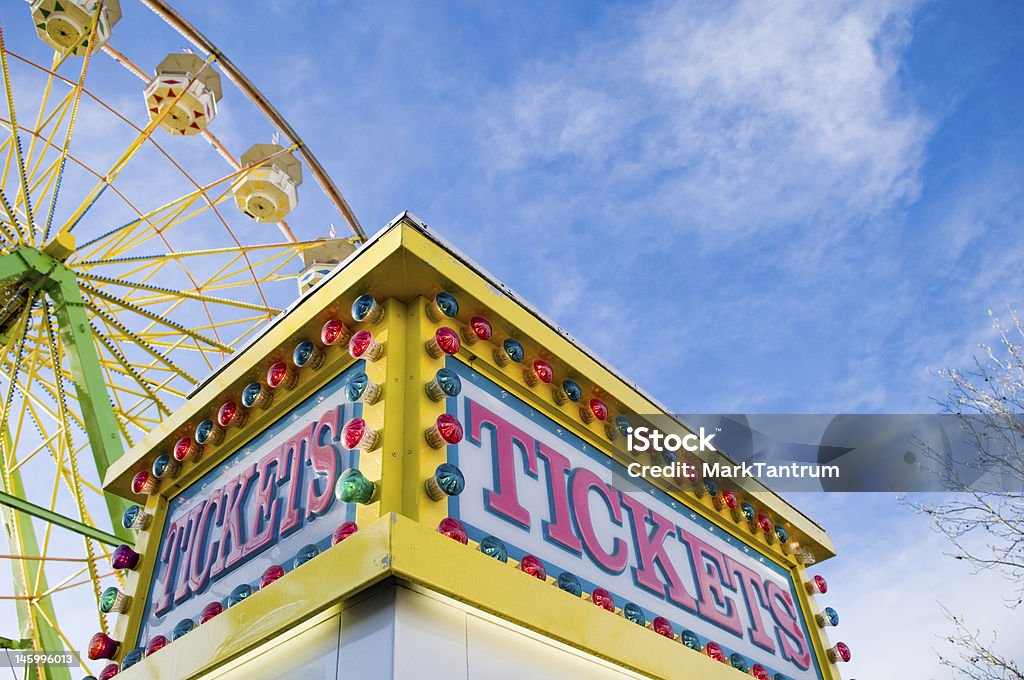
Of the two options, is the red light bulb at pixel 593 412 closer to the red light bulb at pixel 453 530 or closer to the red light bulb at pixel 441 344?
the red light bulb at pixel 441 344

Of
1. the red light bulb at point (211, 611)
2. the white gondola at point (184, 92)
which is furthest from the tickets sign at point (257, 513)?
the white gondola at point (184, 92)

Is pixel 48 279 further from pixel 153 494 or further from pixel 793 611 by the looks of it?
pixel 793 611

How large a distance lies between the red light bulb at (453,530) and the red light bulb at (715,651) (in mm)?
1864

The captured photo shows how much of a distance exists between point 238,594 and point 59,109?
360 inches

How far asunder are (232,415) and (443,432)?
143cm

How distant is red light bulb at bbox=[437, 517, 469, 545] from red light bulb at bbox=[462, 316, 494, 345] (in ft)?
3.22

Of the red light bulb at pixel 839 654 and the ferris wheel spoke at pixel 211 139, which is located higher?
the ferris wheel spoke at pixel 211 139

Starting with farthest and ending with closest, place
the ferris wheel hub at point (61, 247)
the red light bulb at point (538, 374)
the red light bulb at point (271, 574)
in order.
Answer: the ferris wheel hub at point (61, 247)
the red light bulb at point (538, 374)
the red light bulb at point (271, 574)

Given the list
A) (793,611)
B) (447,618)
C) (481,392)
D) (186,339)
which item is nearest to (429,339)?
(481,392)

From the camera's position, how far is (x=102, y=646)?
12.9 ft

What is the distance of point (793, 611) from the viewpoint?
17.9 ft

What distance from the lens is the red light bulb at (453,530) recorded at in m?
2.89

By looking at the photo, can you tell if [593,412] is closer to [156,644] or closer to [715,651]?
[715,651]

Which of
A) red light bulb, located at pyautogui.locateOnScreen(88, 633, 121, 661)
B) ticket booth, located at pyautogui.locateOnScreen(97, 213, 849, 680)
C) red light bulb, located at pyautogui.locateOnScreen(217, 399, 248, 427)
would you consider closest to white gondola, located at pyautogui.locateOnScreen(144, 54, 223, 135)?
→ ticket booth, located at pyautogui.locateOnScreen(97, 213, 849, 680)
